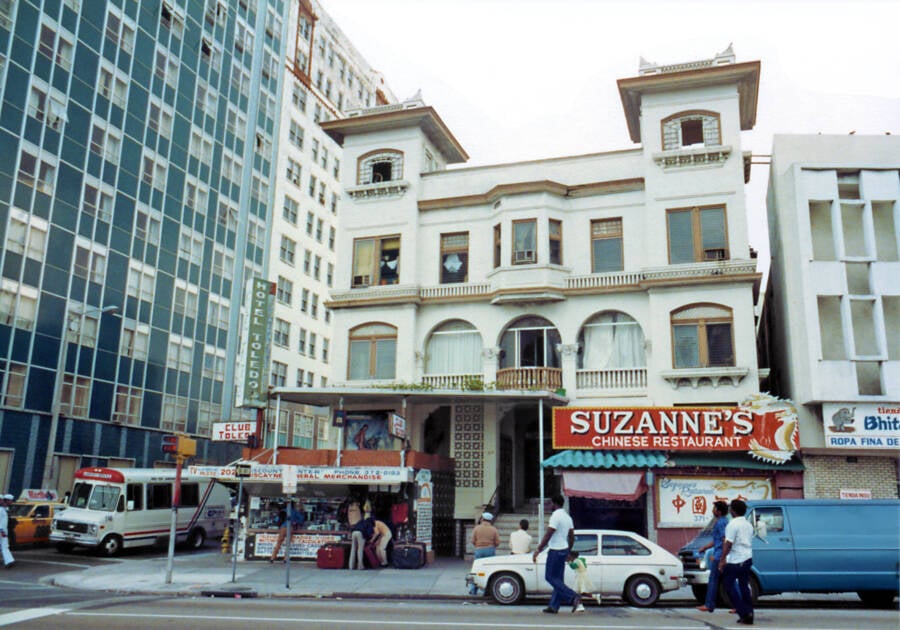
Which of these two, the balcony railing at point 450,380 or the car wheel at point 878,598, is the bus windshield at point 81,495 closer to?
the balcony railing at point 450,380

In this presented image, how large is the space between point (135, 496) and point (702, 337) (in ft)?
65.9

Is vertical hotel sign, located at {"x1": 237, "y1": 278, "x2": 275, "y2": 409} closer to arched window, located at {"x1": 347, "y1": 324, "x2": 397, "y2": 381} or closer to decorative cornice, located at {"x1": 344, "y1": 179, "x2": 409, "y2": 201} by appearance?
arched window, located at {"x1": 347, "y1": 324, "x2": 397, "y2": 381}

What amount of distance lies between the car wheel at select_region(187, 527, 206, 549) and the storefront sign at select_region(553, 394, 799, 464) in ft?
49.3

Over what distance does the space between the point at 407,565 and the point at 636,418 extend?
8201 mm

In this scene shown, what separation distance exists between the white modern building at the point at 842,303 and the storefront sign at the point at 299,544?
14.7m

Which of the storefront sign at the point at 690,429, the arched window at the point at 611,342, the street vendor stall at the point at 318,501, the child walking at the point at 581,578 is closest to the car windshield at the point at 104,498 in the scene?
the street vendor stall at the point at 318,501

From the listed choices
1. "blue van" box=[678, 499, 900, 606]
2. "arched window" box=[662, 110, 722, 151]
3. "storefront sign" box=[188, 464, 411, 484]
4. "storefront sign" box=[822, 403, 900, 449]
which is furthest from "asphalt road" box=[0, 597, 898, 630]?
"arched window" box=[662, 110, 722, 151]

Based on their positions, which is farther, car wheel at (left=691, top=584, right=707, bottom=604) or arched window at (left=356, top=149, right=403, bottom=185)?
arched window at (left=356, top=149, right=403, bottom=185)

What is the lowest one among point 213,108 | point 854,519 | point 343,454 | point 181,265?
point 854,519

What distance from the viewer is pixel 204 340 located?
5009 cm

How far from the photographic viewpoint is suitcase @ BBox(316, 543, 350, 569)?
2214 cm

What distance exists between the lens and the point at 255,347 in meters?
26.8

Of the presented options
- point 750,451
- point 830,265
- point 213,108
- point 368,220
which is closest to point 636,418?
point 750,451

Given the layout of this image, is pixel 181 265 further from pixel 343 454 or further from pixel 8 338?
pixel 343 454
